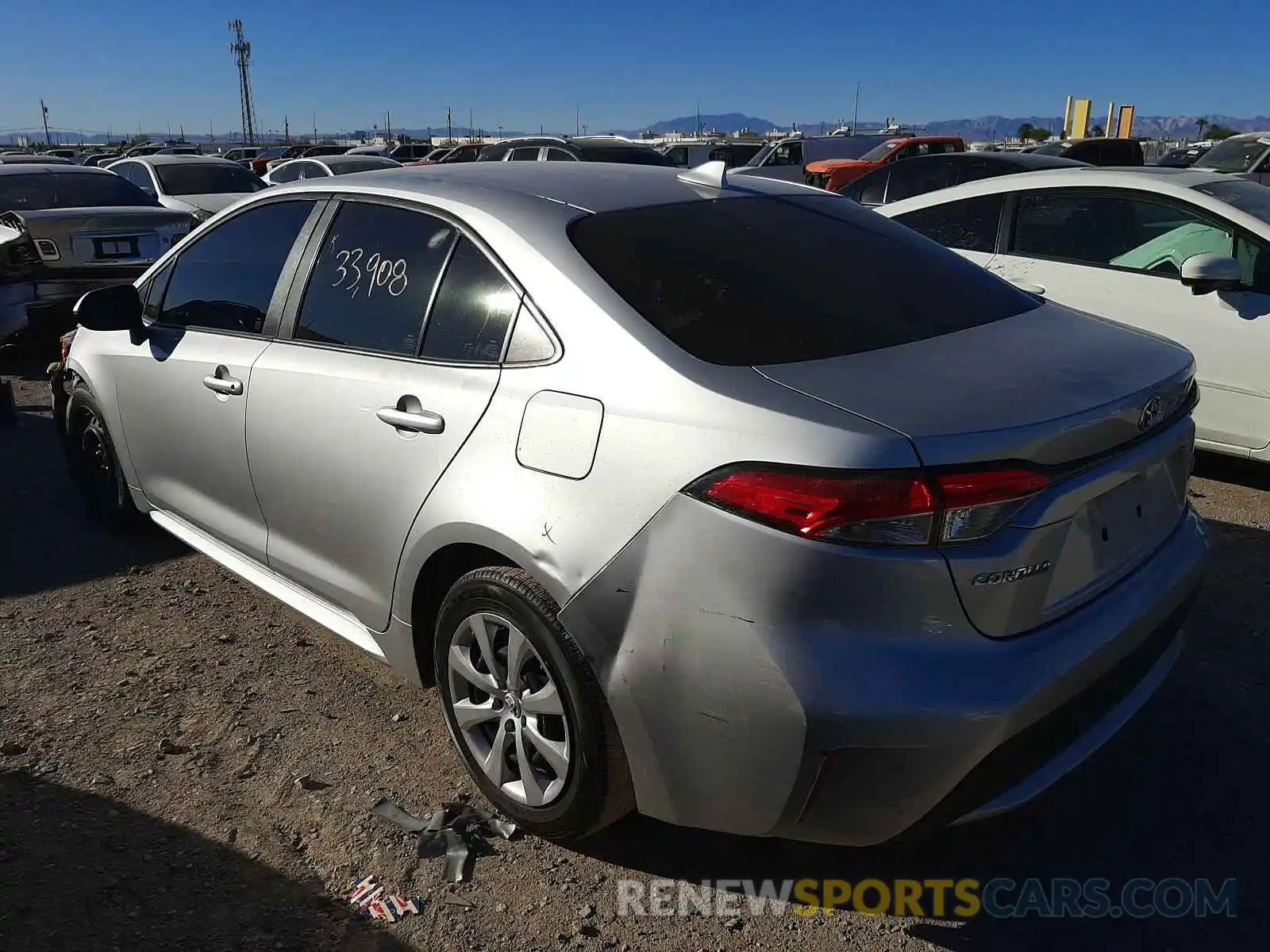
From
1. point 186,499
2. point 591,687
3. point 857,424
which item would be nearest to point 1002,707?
point 857,424

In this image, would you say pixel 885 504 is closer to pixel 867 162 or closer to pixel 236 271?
pixel 236 271

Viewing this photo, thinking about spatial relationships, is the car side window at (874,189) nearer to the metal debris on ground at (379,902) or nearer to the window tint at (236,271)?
the window tint at (236,271)

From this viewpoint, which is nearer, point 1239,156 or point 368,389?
point 368,389

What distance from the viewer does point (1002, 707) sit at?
6.54 ft

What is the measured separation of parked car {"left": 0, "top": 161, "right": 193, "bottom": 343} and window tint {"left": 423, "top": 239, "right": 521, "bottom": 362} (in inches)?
231

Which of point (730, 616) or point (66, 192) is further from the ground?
point (66, 192)

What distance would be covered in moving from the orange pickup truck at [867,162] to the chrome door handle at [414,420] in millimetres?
14749

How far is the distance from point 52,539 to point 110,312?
1.52 meters

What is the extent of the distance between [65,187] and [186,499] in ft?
22.0

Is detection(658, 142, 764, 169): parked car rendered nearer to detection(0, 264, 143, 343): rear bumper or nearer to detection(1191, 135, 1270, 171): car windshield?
detection(1191, 135, 1270, 171): car windshield

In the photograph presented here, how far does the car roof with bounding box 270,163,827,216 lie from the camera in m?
2.83

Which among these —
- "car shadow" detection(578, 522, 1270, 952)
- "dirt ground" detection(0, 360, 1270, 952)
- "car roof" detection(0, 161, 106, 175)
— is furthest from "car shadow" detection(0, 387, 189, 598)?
"car roof" detection(0, 161, 106, 175)

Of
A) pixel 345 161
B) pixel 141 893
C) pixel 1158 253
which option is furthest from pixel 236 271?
pixel 345 161

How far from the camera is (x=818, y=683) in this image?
196 centimetres
